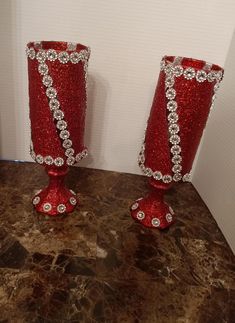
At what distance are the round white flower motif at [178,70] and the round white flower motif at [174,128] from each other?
0.43 ft

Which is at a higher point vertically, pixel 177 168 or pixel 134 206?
pixel 177 168

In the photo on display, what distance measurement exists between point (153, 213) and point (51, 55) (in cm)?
57

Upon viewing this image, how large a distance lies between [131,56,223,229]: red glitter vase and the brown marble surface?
202 mm

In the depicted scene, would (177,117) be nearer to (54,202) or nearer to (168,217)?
(168,217)

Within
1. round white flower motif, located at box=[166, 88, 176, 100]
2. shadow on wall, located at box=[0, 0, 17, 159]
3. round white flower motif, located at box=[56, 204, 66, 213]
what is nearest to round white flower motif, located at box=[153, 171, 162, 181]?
round white flower motif, located at box=[166, 88, 176, 100]

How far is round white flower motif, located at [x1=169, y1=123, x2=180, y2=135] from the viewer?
2.48 feet

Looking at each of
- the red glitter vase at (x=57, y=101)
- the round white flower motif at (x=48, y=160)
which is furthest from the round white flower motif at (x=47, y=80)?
the round white flower motif at (x=48, y=160)

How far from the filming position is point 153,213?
925 mm

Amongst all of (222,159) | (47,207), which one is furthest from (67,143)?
(222,159)

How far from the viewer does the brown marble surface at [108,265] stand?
647 millimetres

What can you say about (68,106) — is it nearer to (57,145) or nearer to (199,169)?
(57,145)

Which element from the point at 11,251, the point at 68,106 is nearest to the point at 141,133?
the point at 68,106

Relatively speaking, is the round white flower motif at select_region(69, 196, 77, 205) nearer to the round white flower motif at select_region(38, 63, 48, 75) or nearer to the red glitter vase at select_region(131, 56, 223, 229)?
the red glitter vase at select_region(131, 56, 223, 229)

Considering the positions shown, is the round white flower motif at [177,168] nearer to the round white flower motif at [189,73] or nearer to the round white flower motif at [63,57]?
the round white flower motif at [189,73]
